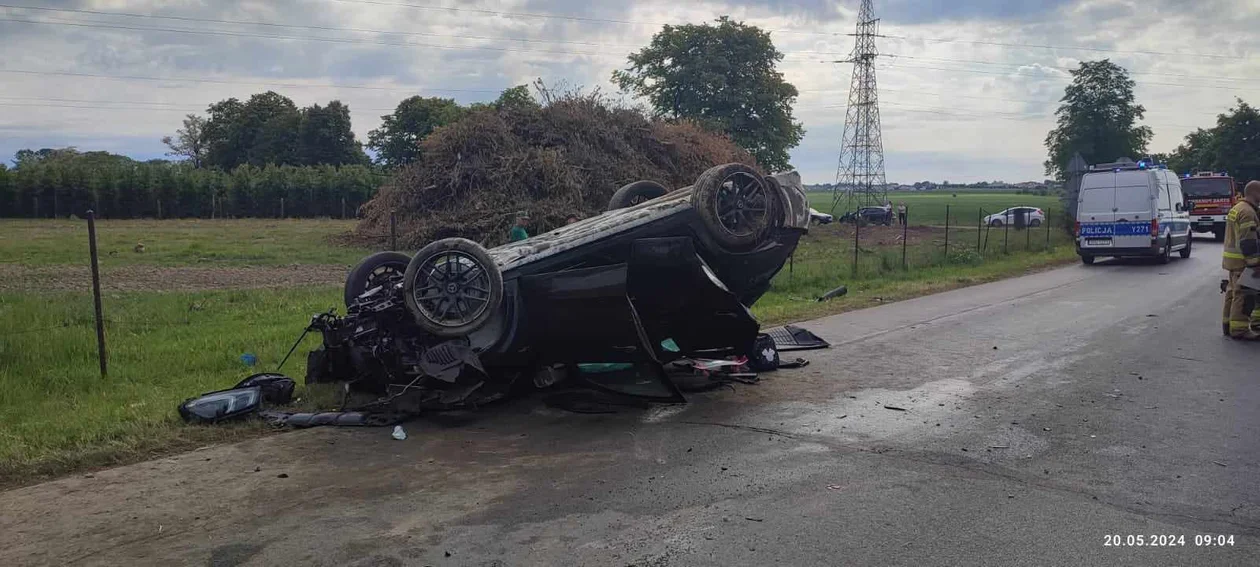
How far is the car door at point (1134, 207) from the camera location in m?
20.2

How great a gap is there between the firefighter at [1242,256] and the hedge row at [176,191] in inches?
1762

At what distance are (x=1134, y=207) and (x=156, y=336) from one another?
65.7 feet

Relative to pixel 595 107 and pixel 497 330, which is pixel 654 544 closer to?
pixel 497 330

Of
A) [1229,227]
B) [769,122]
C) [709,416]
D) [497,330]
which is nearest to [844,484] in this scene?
[709,416]

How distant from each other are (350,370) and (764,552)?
15.0ft

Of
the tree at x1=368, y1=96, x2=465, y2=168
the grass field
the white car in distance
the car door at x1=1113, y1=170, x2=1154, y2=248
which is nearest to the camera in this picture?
the grass field

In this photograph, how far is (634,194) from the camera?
9.55 meters

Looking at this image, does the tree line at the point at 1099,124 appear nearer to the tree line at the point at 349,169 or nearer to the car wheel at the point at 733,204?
the tree line at the point at 349,169

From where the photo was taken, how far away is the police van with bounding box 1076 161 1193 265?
20250 mm

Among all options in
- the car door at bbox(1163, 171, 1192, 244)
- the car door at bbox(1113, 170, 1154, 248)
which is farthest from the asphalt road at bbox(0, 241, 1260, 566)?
the car door at bbox(1163, 171, 1192, 244)

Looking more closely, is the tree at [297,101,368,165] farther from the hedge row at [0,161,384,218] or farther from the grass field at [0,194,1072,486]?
the grass field at [0,194,1072,486]

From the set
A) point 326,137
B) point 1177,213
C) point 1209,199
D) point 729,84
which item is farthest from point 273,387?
point 326,137

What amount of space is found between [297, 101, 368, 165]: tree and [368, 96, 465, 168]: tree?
3627 millimetres

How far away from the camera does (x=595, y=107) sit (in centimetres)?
2897
